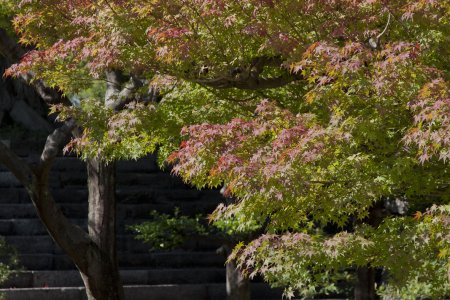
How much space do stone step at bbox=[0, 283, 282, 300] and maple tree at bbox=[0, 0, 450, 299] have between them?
17.7ft

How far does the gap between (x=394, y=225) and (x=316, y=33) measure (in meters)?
1.91

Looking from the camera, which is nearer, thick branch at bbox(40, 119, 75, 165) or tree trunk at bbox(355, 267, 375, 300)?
thick branch at bbox(40, 119, 75, 165)

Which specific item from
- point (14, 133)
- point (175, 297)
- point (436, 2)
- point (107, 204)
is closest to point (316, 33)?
point (436, 2)

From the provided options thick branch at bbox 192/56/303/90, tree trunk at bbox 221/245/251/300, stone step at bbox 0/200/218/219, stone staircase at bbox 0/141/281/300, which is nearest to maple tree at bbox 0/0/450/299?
thick branch at bbox 192/56/303/90

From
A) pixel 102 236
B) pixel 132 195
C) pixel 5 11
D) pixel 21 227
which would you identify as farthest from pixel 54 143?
pixel 132 195

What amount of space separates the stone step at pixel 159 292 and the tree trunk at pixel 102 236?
3.04 meters

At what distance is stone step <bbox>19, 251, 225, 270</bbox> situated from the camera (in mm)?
15766

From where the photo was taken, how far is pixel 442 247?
6.46 metres

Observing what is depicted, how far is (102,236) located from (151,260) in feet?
15.7

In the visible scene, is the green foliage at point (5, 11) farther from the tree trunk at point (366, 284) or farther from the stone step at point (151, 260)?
the tree trunk at point (366, 284)

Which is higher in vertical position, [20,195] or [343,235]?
[20,195]

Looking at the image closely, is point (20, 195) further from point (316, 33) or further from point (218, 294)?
point (316, 33)

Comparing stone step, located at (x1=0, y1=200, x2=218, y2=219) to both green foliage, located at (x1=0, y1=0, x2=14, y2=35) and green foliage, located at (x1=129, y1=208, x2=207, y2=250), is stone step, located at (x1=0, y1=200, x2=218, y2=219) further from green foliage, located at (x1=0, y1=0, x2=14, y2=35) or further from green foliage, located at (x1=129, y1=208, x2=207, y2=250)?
green foliage, located at (x1=129, y1=208, x2=207, y2=250)

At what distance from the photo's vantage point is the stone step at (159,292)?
1421cm
